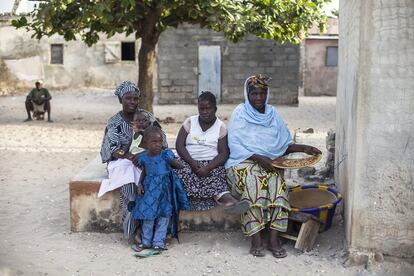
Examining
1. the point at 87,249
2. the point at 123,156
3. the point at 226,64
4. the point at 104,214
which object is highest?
the point at 226,64

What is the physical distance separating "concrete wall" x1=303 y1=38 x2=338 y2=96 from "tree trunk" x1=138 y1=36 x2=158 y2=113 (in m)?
12.9

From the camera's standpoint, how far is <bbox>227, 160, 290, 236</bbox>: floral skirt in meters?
4.34

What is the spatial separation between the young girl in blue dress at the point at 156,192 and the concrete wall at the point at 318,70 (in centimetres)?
2007

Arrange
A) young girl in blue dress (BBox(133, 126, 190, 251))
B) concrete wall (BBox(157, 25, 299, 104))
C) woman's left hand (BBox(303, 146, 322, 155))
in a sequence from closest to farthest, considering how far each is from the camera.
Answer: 1. young girl in blue dress (BBox(133, 126, 190, 251))
2. woman's left hand (BBox(303, 146, 322, 155))
3. concrete wall (BBox(157, 25, 299, 104))

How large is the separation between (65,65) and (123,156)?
1878cm

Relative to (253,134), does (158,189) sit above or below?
below

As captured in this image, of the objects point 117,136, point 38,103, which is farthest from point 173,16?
point 117,136

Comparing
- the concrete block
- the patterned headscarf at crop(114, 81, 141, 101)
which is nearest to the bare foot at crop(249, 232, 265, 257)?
the concrete block

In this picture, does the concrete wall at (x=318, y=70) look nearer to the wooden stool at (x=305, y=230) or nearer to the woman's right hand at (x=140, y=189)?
the wooden stool at (x=305, y=230)

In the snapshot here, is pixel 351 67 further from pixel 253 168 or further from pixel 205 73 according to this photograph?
Answer: pixel 205 73

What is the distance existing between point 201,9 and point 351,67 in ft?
20.8

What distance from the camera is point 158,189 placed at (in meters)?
4.43

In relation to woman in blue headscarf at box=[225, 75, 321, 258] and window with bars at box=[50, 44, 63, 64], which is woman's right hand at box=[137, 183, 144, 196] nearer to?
woman in blue headscarf at box=[225, 75, 321, 258]

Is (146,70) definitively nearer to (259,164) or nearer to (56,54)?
(259,164)
